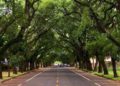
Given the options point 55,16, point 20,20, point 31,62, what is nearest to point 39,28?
point 55,16

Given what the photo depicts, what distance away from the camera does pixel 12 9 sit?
38438 mm

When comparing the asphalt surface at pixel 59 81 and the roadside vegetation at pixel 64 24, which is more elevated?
the roadside vegetation at pixel 64 24

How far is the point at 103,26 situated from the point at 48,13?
22271 millimetres

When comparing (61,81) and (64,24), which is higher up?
(64,24)

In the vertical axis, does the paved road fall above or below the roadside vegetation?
below

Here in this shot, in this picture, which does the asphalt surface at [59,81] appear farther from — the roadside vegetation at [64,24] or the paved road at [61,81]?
the roadside vegetation at [64,24]

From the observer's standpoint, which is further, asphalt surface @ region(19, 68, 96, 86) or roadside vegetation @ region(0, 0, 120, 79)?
roadside vegetation @ region(0, 0, 120, 79)

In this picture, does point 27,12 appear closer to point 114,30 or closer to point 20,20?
point 20,20

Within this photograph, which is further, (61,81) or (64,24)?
(64,24)

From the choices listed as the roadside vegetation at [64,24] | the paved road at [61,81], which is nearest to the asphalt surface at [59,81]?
the paved road at [61,81]

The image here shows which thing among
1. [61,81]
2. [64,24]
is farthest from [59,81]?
[64,24]

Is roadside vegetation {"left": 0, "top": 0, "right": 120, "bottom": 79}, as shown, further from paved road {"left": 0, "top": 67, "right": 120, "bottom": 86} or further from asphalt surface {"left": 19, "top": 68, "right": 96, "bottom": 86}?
asphalt surface {"left": 19, "top": 68, "right": 96, "bottom": 86}

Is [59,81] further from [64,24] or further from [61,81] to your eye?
[64,24]

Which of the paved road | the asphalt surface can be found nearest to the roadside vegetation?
the paved road
